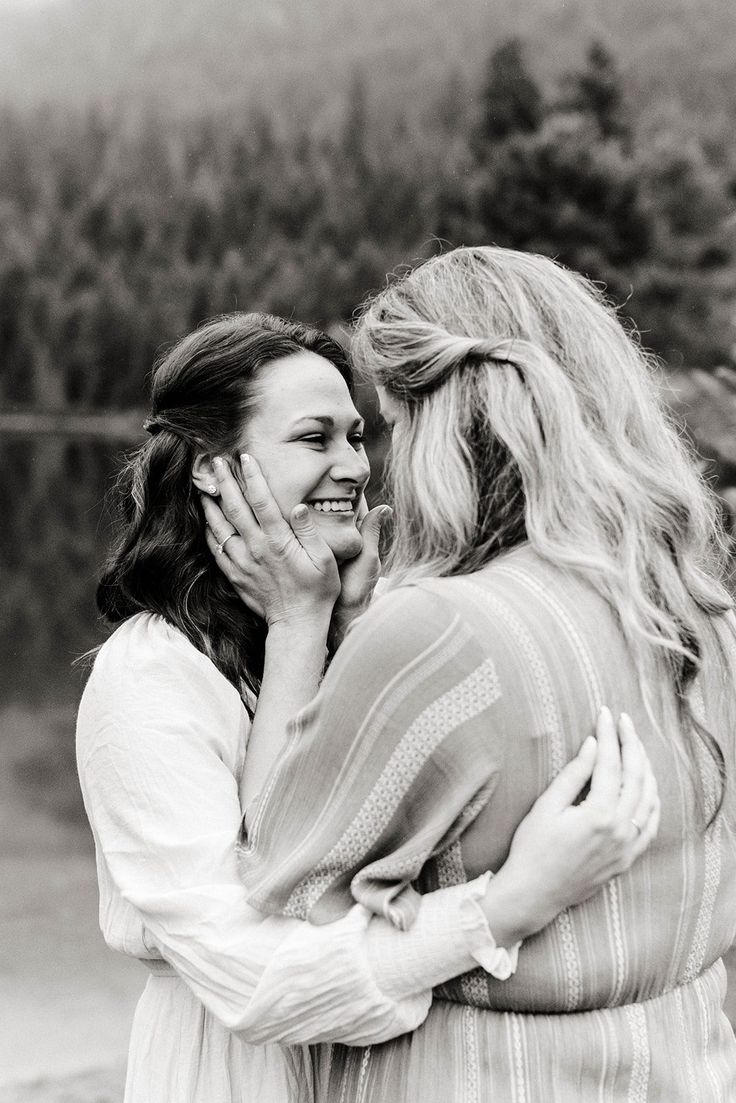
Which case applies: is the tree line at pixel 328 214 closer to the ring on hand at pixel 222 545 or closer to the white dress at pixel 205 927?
the ring on hand at pixel 222 545

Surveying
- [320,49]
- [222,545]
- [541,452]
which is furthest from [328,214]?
[541,452]

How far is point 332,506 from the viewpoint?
1808 mm

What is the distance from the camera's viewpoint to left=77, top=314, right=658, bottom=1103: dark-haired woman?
1164 millimetres

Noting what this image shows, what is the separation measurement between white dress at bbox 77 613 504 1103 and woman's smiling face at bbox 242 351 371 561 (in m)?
0.29

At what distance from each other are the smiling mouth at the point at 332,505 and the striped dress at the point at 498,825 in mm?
608

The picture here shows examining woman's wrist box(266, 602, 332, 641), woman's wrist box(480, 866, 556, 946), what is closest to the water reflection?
woman's wrist box(266, 602, 332, 641)

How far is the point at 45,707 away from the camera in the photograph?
557 cm

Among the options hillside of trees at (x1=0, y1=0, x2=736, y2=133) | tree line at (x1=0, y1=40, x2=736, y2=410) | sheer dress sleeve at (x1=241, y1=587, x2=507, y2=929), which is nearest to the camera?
sheer dress sleeve at (x1=241, y1=587, x2=507, y2=929)

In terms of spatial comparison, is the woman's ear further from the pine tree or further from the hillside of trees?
the hillside of trees

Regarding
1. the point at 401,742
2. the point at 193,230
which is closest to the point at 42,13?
the point at 193,230

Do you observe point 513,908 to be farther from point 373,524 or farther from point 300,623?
point 373,524

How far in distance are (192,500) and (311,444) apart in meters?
0.19

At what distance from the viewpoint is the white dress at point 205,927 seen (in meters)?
1.19

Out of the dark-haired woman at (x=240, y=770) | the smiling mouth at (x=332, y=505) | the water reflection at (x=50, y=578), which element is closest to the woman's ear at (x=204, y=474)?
the dark-haired woman at (x=240, y=770)
